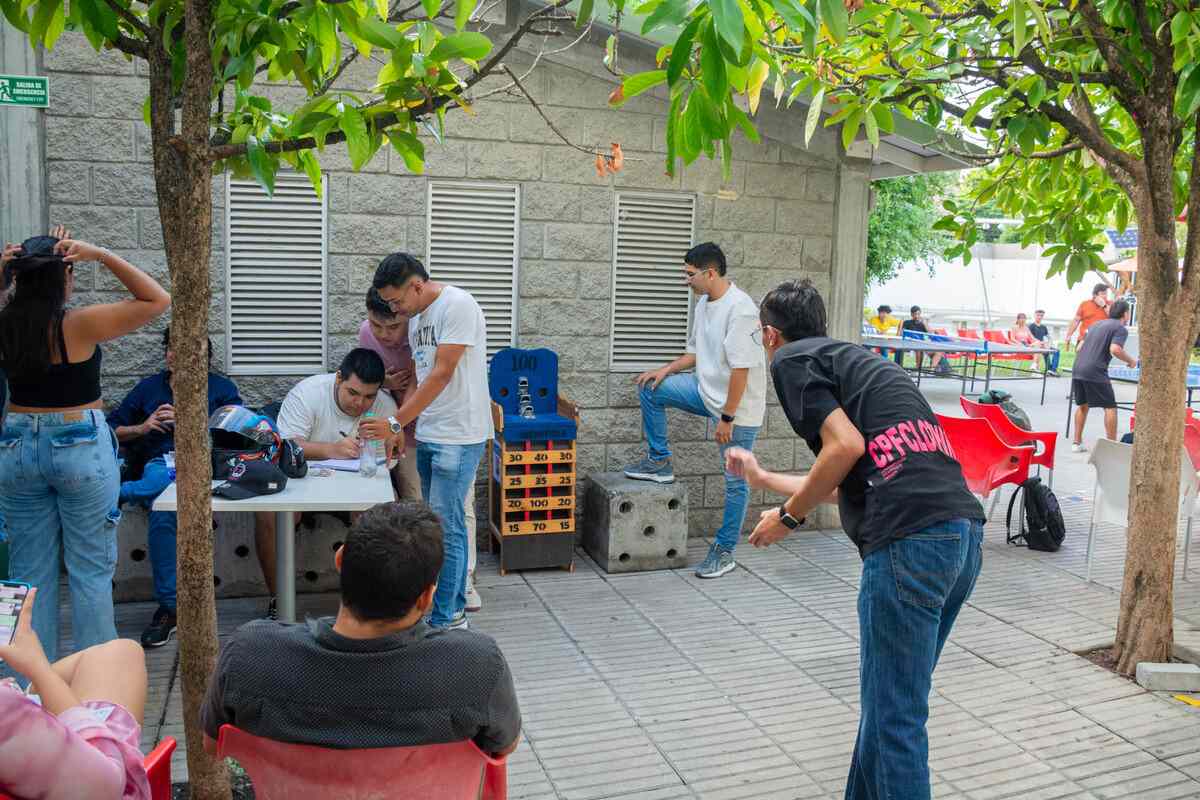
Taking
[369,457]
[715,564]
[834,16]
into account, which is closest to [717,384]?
[715,564]

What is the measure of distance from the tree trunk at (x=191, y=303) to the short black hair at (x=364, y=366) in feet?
8.59

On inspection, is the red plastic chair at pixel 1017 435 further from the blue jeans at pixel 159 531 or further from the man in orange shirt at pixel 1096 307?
the man in orange shirt at pixel 1096 307

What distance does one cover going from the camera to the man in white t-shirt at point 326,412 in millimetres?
5883

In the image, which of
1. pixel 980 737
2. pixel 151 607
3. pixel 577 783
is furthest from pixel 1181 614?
pixel 151 607

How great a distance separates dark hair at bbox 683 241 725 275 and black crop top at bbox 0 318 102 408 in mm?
3841

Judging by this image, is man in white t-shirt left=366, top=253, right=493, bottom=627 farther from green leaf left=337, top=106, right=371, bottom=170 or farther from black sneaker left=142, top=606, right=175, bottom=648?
green leaf left=337, top=106, right=371, bottom=170

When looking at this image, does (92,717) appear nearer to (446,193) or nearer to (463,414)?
(463,414)

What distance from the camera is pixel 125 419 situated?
6.09m

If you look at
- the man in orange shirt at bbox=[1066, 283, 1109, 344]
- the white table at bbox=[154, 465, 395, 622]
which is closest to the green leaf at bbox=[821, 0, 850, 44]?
the white table at bbox=[154, 465, 395, 622]

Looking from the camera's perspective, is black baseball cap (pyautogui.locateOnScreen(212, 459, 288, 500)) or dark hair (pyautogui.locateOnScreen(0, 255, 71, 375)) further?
black baseball cap (pyautogui.locateOnScreen(212, 459, 288, 500))

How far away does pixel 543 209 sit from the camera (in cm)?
739

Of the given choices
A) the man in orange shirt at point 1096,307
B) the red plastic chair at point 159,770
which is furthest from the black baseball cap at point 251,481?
the man in orange shirt at point 1096,307

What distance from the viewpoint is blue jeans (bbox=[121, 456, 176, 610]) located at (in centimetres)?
561

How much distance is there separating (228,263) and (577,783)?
4.20 metres
